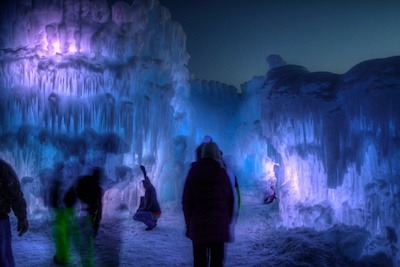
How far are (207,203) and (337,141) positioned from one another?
5.48m

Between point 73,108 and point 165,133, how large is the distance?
424cm

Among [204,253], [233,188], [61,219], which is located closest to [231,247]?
[61,219]

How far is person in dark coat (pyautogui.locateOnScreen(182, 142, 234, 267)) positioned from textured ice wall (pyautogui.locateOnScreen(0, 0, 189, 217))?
8008 millimetres

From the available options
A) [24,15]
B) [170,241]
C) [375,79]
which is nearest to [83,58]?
[24,15]

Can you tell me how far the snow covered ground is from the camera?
266 inches

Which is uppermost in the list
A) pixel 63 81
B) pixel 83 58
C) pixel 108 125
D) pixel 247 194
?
pixel 83 58

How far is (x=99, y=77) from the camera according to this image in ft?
39.1

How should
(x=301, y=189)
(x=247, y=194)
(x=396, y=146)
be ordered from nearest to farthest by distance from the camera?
1. (x=396, y=146)
2. (x=301, y=189)
3. (x=247, y=194)

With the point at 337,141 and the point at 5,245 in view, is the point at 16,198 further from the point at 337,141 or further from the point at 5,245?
the point at 337,141

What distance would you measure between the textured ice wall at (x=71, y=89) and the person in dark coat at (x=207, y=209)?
8.01 m

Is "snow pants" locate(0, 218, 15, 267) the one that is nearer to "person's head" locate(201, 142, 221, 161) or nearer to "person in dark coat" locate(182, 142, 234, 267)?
"person in dark coat" locate(182, 142, 234, 267)

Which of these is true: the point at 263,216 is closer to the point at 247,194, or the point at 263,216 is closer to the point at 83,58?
the point at 247,194

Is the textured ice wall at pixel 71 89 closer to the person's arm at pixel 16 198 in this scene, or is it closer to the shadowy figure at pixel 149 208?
the shadowy figure at pixel 149 208

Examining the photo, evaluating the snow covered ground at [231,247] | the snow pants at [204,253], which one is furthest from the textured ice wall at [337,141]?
the snow pants at [204,253]
